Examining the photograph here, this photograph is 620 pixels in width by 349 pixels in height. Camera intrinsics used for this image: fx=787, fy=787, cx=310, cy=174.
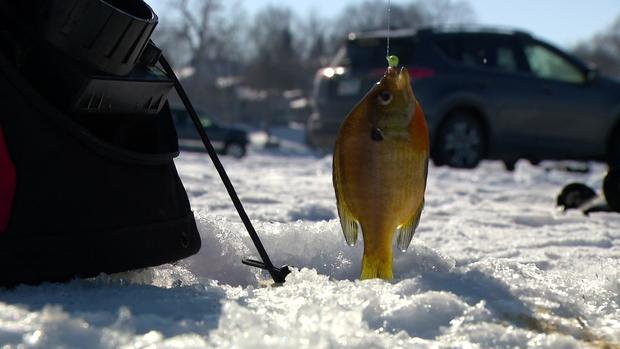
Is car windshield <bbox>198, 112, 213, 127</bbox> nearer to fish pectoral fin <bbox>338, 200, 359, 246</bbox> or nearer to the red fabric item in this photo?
fish pectoral fin <bbox>338, 200, 359, 246</bbox>

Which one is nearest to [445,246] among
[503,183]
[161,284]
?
[161,284]

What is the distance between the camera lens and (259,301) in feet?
6.19

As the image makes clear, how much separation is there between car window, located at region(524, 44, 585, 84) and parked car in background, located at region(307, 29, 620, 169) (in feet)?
0.04

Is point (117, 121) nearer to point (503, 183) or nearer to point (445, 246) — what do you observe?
point (445, 246)

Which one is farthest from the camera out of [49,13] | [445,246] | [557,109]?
[557,109]

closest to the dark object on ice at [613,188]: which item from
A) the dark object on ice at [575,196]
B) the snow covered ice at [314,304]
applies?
the dark object on ice at [575,196]

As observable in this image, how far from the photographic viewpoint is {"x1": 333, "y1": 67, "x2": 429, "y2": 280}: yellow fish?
2184 millimetres

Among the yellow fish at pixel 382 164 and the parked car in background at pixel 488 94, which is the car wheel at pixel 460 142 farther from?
the yellow fish at pixel 382 164

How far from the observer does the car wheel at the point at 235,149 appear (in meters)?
24.9

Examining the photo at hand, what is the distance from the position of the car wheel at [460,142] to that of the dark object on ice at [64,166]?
289 inches

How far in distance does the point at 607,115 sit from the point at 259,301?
8.74 meters

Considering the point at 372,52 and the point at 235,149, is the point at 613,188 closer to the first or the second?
the point at 372,52

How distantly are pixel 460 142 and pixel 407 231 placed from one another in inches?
283

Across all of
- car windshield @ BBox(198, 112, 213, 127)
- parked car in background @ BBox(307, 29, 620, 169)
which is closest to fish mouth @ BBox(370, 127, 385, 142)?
parked car in background @ BBox(307, 29, 620, 169)
